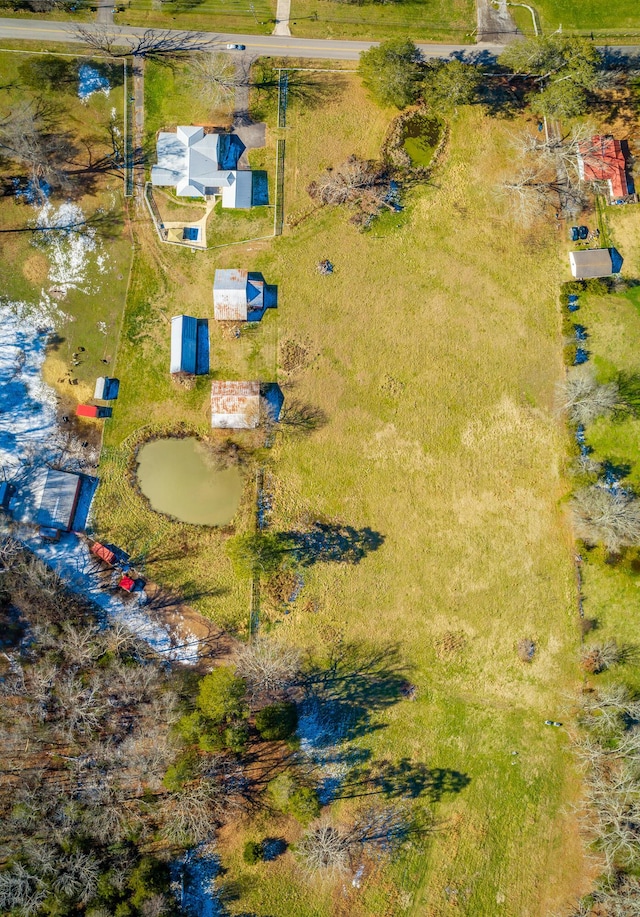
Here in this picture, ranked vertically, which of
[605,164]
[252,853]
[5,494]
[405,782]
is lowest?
[252,853]

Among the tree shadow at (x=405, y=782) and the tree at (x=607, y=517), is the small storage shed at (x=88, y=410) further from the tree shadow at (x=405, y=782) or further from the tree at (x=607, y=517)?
the tree at (x=607, y=517)

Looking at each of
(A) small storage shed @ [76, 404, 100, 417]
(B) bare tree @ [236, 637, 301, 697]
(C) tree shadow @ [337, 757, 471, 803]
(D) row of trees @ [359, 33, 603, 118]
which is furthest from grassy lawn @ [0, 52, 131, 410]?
(C) tree shadow @ [337, 757, 471, 803]

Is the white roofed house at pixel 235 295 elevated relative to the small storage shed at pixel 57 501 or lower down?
elevated

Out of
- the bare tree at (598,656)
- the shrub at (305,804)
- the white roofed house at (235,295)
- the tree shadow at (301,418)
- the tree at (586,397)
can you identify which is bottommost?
the shrub at (305,804)

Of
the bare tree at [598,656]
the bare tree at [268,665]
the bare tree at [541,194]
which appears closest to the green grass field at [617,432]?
the bare tree at [598,656]

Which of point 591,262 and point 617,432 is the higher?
point 591,262

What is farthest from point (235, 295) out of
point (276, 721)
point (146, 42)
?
point (276, 721)

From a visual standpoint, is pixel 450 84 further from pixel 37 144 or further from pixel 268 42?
pixel 37 144
